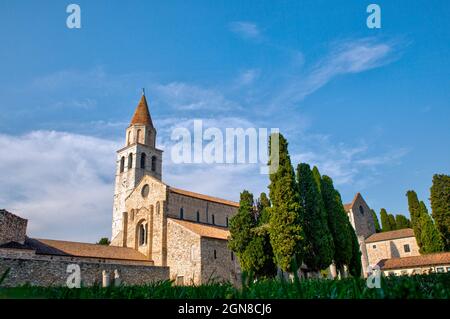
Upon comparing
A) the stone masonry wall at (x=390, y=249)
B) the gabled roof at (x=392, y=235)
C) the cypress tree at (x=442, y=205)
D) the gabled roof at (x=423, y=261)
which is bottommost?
the gabled roof at (x=423, y=261)

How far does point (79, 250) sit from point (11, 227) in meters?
6.85

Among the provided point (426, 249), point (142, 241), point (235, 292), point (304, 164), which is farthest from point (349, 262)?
point (235, 292)

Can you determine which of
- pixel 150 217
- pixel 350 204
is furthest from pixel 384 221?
pixel 150 217

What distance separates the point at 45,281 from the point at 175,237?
12.3 meters

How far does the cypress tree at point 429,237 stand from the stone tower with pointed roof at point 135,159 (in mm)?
35658

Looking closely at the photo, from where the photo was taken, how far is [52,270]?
22.8m

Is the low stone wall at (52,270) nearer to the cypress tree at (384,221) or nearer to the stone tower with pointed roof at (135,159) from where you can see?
the stone tower with pointed roof at (135,159)

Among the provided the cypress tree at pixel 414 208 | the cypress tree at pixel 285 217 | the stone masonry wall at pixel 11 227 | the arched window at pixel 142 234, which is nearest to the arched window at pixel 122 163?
the arched window at pixel 142 234

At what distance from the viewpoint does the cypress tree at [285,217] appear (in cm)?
2206

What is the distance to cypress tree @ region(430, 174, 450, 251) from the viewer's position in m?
35.8

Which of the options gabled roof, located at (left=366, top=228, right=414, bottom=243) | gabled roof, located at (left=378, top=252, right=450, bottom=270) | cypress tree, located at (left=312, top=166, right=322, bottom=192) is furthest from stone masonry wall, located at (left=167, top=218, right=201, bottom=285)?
gabled roof, located at (left=366, top=228, right=414, bottom=243)

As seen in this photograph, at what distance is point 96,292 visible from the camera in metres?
2.65

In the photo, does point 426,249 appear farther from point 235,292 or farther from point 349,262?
point 235,292
